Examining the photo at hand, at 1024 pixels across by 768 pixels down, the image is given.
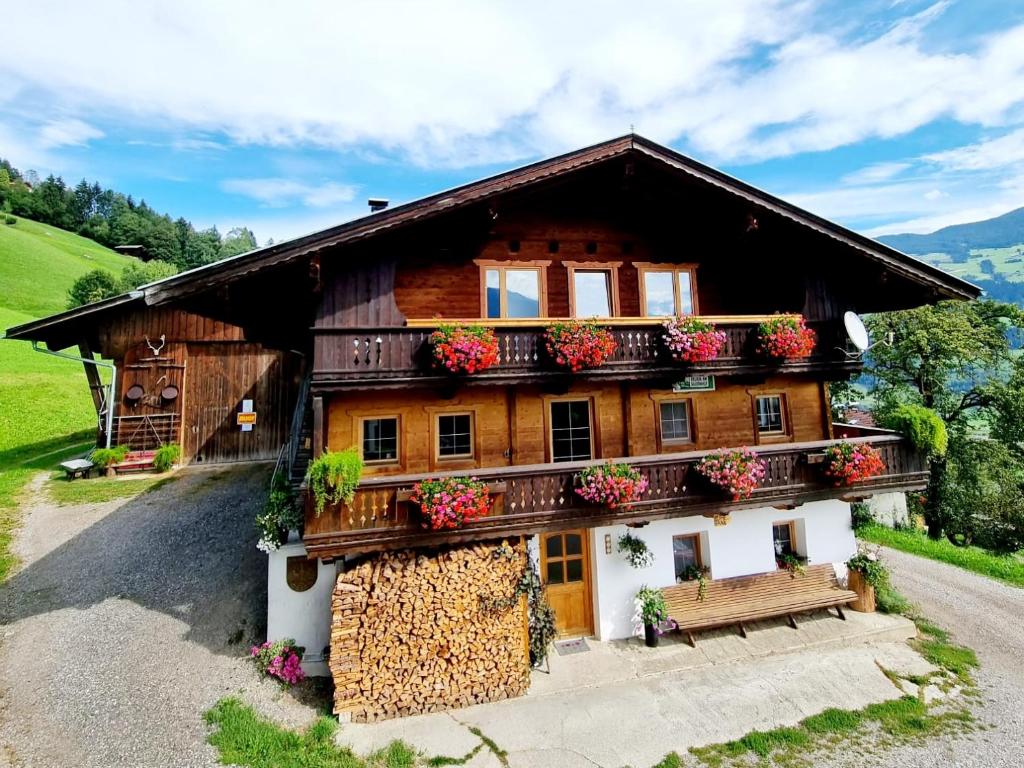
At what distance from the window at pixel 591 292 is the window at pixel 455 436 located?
390cm

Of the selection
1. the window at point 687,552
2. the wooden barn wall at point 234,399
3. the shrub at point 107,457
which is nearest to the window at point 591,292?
the window at point 687,552

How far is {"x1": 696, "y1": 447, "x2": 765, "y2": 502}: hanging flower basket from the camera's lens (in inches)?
378

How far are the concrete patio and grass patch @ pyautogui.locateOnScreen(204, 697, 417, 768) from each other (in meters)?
0.29

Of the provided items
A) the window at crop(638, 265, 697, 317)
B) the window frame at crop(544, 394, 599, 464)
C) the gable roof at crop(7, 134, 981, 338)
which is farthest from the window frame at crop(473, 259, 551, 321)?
the window at crop(638, 265, 697, 317)

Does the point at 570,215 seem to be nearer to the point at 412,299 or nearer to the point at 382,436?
the point at 412,299

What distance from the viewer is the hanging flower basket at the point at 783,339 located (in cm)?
1058

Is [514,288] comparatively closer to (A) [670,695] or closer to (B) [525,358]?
(B) [525,358]

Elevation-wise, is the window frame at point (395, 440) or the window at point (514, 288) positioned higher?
the window at point (514, 288)

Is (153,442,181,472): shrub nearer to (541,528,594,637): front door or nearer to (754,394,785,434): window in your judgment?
(541,528,594,637): front door

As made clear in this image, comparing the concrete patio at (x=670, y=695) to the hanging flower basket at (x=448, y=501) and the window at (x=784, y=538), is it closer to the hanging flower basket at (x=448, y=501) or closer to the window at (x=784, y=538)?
the window at (x=784, y=538)

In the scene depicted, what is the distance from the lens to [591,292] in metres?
11.7

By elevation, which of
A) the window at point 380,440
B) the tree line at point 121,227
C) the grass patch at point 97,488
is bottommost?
the grass patch at point 97,488

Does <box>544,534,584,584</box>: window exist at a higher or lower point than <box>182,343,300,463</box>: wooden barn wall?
lower

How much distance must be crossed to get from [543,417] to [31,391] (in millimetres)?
33708
